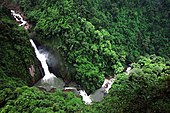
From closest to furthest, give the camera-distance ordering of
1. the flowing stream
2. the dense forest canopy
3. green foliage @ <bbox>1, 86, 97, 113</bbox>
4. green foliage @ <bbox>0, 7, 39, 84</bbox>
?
green foliage @ <bbox>1, 86, 97, 113</bbox> → the dense forest canopy → green foliage @ <bbox>0, 7, 39, 84</bbox> → the flowing stream

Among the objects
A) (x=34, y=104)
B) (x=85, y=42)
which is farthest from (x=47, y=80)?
(x=34, y=104)

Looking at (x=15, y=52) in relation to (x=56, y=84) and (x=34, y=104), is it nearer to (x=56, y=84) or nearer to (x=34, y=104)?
(x=56, y=84)

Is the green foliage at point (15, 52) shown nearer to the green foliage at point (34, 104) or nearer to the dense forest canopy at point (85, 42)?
the dense forest canopy at point (85, 42)

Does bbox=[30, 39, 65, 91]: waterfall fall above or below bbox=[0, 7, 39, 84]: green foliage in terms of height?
below

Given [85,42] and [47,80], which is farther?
[85,42]

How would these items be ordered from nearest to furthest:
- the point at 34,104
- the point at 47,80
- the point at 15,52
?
the point at 34,104
the point at 15,52
the point at 47,80

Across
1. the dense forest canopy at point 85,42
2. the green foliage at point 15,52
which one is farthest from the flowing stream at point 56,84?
the green foliage at point 15,52

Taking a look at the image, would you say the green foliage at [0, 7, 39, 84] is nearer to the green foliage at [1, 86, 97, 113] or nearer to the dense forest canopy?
the dense forest canopy

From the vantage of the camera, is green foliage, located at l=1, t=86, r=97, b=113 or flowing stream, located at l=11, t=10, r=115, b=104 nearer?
green foliage, located at l=1, t=86, r=97, b=113

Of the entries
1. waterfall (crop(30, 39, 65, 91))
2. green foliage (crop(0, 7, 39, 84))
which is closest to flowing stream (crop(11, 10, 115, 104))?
waterfall (crop(30, 39, 65, 91))
